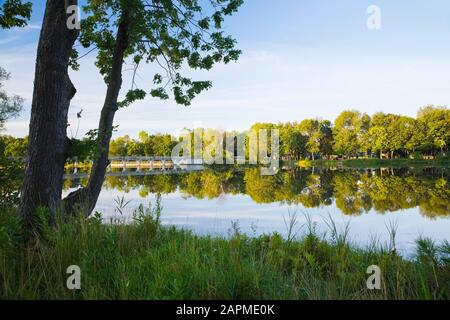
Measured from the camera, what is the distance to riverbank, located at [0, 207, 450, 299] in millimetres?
3148

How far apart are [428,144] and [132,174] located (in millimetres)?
51557

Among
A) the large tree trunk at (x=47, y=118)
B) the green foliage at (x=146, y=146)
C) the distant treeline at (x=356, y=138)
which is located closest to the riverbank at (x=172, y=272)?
the large tree trunk at (x=47, y=118)

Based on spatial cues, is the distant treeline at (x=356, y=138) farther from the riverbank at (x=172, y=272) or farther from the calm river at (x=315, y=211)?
the riverbank at (x=172, y=272)

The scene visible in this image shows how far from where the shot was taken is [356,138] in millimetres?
68438

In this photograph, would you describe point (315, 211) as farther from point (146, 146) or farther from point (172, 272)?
point (146, 146)

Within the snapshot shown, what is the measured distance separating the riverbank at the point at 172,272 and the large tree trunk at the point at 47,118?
36.1 inches

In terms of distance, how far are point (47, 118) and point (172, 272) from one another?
3.22 m

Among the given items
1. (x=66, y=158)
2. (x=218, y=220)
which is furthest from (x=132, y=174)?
(x=66, y=158)

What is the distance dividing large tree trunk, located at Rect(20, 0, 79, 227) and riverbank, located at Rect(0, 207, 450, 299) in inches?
36.1

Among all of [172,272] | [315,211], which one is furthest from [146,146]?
[172,272]

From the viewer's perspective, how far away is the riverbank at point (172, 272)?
3.15 metres

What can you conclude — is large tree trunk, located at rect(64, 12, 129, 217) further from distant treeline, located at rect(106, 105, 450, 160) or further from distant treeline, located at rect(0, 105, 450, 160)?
distant treeline, located at rect(106, 105, 450, 160)
